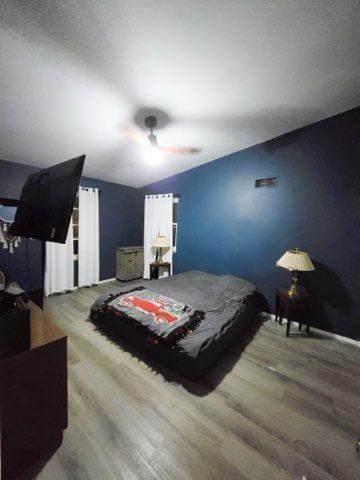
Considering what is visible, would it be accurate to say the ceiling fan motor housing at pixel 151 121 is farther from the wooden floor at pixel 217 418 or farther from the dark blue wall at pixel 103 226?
the wooden floor at pixel 217 418

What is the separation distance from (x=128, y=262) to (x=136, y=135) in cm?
282

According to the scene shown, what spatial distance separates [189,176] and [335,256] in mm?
2869

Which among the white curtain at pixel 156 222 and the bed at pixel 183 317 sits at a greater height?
the white curtain at pixel 156 222

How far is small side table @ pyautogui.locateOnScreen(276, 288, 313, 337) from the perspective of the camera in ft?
8.30

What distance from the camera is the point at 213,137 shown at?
295 centimetres

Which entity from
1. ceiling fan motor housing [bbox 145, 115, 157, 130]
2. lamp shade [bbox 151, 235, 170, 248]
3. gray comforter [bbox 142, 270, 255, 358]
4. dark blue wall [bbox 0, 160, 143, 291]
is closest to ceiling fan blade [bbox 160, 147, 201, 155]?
ceiling fan motor housing [bbox 145, 115, 157, 130]

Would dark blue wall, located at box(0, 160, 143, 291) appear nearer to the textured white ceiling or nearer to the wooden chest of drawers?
the wooden chest of drawers

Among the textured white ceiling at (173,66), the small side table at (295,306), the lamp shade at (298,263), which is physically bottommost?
the small side table at (295,306)

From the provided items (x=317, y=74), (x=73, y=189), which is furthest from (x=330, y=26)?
(x=73, y=189)

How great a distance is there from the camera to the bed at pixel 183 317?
1.85m

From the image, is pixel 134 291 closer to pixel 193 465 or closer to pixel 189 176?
pixel 193 465

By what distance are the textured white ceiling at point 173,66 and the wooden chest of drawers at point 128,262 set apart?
2.47 m

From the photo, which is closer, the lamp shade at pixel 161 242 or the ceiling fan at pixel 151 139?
the ceiling fan at pixel 151 139

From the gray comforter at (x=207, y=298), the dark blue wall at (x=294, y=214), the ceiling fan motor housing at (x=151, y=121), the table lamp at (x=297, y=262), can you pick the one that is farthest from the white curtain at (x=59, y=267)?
the table lamp at (x=297, y=262)
